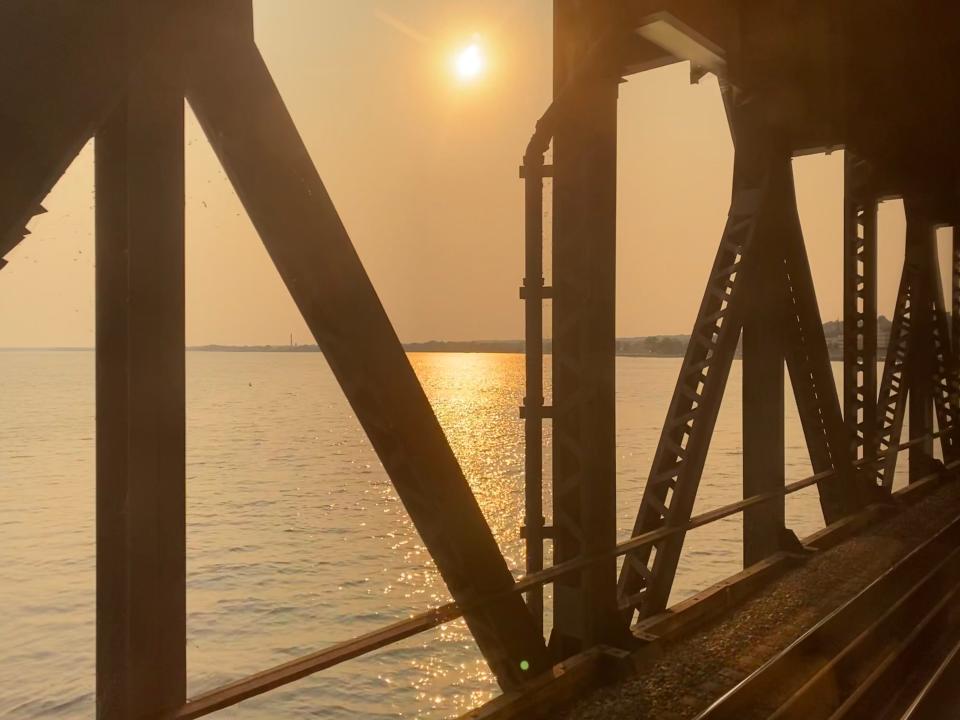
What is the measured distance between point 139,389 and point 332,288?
987 mm

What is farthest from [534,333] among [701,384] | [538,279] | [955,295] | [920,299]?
[955,295]

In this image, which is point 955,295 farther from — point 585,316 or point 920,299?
point 585,316

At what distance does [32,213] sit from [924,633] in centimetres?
754

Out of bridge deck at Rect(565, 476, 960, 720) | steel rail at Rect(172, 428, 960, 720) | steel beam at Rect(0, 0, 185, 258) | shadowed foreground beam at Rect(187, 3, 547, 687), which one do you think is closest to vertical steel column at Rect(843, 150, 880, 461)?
bridge deck at Rect(565, 476, 960, 720)

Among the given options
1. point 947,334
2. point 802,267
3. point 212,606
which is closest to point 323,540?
point 212,606

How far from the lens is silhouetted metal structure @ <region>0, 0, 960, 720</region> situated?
2.86m

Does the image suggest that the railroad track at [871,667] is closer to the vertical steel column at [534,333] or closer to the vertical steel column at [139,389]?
the vertical steel column at [534,333]

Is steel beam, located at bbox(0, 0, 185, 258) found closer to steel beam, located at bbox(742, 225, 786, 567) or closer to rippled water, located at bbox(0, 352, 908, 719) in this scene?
steel beam, located at bbox(742, 225, 786, 567)

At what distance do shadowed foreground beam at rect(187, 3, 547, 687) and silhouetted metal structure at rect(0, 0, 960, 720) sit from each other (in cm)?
1

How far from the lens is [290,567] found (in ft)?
118

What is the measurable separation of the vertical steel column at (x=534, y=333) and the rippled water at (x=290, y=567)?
15.9 meters

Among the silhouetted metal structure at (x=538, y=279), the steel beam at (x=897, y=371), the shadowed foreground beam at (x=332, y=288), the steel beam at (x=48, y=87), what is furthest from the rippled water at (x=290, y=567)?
the steel beam at (x=48, y=87)

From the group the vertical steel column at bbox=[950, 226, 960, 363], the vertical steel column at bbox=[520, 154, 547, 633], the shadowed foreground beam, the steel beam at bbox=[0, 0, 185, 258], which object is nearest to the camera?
the steel beam at bbox=[0, 0, 185, 258]

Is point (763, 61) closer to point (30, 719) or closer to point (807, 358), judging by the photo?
point (807, 358)
